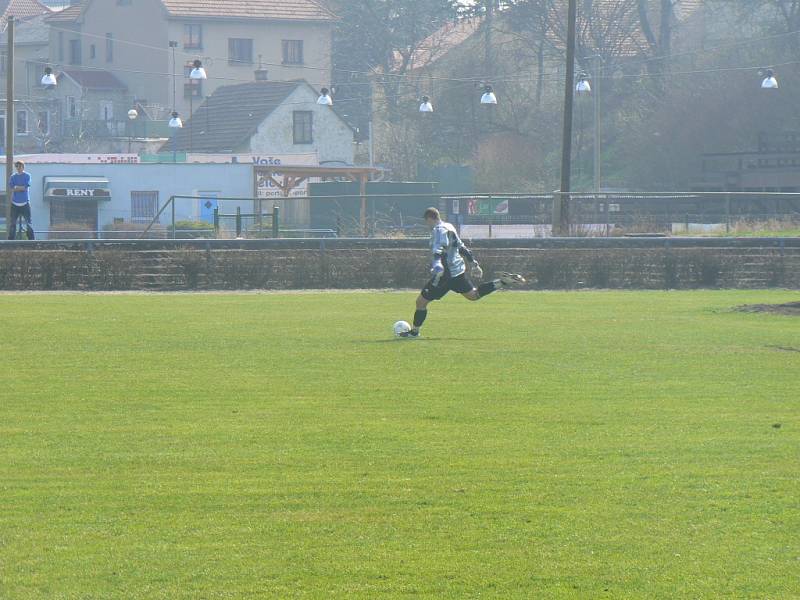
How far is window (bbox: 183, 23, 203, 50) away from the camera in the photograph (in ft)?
289

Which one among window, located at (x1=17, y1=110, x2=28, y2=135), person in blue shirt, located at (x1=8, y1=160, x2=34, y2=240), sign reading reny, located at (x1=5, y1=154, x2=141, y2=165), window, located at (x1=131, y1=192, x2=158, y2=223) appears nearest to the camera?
person in blue shirt, located at (x1=8, y1=160, x2=34, y2=240)

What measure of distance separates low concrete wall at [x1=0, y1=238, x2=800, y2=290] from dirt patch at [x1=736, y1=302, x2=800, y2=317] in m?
6.95

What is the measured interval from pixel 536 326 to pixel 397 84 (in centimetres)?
6854

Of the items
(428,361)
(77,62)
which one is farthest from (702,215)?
(77,62)

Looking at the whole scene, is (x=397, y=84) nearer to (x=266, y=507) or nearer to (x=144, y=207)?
(x=144, y=207)

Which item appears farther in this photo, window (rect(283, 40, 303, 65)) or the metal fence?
window (rect(283, 40, 303, 65))

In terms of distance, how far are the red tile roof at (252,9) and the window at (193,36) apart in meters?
0.83

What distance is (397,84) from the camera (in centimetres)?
8706

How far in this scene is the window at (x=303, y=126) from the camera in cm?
7425

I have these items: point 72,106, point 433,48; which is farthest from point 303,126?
point 72,106

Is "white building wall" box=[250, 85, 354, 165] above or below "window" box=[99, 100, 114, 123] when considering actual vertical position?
below

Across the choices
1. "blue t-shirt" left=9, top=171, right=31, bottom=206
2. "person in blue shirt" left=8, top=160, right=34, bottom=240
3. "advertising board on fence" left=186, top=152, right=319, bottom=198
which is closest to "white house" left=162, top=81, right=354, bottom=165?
"advertising board on fence" left=186, top=152, right=319, bottom=198

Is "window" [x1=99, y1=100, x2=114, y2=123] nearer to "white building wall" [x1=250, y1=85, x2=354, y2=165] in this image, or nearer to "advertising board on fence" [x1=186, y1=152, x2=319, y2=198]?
"white building wall" [x1=250, y1=85, x2=354, y2=165]

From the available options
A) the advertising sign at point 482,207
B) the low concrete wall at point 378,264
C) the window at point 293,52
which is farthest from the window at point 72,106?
the low concrete wall at point 378,264
